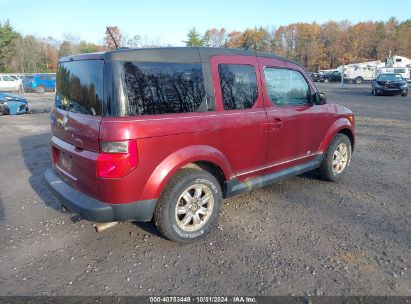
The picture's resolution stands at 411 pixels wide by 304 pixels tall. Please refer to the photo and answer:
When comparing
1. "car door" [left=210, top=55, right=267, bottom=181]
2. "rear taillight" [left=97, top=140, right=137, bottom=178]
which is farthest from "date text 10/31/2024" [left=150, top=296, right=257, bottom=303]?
"car door" [left=210, top=55, right=267, bottom=181]

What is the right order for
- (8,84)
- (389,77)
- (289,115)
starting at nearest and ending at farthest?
1. (289,115)
2. (389,77)
3. (8,84)

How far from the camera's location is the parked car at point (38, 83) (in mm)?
30234

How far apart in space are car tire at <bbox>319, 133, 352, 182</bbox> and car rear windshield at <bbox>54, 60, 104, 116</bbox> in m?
3.46

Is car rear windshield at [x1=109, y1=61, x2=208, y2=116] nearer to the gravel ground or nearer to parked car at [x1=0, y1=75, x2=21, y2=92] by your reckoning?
the gravel ground

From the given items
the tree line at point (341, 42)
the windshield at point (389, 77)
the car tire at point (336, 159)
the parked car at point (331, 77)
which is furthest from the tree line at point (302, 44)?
the car tire at point (336, 159)

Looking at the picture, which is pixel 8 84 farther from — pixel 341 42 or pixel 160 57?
pixel 341 42

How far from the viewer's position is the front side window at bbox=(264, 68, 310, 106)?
4.00m

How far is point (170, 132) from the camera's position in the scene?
2.98m

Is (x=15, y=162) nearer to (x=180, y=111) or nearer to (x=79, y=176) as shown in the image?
(x=79, y=176)

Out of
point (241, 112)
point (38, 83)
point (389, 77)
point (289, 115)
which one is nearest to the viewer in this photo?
point (241, 112)

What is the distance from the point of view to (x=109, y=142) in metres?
2.71

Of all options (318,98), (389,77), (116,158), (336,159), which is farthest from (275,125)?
(389,77)

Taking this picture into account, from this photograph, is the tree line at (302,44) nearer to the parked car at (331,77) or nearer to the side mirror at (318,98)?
→ the parked car at (331,77)

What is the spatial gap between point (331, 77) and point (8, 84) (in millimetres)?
40098
